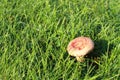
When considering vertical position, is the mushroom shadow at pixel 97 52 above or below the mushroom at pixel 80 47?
below

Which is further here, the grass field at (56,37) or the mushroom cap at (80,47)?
the mushroom cap at (80,47)

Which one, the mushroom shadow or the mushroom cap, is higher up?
the mushroom cap

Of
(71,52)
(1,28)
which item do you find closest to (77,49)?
(71,52)

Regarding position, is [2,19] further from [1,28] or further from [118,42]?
[118,42]

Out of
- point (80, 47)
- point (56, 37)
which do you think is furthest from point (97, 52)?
point (56, 37)

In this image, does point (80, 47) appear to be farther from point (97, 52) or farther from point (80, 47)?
point (97, 52)

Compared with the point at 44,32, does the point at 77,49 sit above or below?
below
